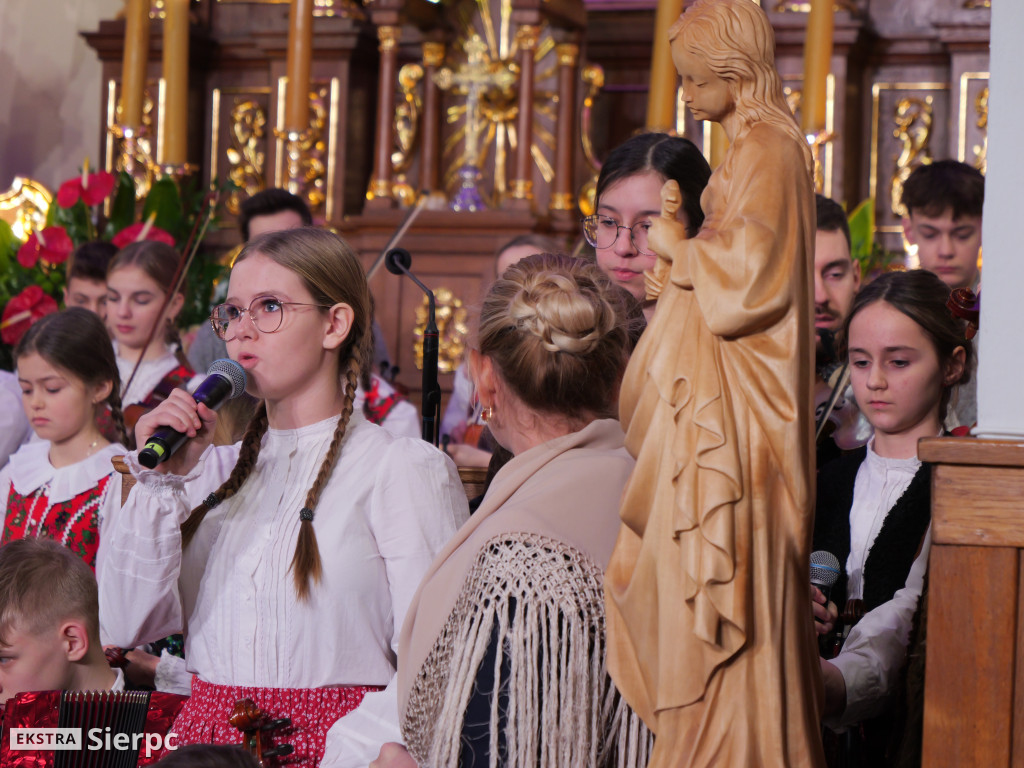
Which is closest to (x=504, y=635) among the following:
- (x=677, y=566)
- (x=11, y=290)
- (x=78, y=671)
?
(x=677, y=566)

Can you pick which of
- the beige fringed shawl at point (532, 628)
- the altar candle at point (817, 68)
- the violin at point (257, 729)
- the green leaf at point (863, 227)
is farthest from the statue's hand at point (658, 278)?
the green leaf at point (863, 227)

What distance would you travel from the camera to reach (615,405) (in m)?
2.13

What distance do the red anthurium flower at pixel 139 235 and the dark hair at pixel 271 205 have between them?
45cm

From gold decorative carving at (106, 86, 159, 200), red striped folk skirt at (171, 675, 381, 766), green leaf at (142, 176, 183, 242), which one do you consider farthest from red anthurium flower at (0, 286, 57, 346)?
red striped folk skirt at (171, 675, 381, 766)

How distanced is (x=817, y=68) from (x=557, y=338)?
2713mm

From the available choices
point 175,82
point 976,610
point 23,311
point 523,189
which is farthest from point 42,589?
point 523,189

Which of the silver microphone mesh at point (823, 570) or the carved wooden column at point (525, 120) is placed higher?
the carved wooden column at point (525, 120)

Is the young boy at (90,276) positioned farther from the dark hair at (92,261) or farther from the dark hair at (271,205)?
the dark hair at (271,205)

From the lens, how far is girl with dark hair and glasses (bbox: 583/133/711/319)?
9.53 feet

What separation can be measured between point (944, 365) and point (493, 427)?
46.3 inches

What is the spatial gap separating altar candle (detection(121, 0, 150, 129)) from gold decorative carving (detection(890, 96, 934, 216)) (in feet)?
9.28

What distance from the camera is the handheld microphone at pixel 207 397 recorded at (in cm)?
228

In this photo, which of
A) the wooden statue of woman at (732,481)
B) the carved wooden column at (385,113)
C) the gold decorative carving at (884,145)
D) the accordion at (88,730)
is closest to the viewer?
the wooden statue of woman at (732,481)

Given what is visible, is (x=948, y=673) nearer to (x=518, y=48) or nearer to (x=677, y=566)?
(x=677, y=566)
